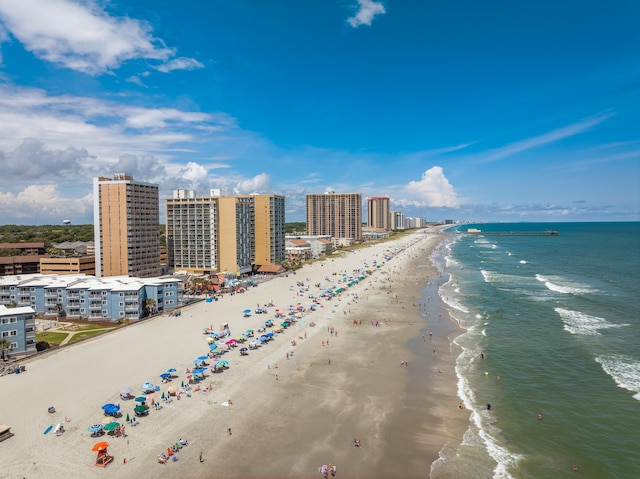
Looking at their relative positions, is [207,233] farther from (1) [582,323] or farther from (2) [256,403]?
(1) [582,323]

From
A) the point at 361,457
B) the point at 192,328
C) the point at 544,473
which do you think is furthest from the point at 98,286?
the point at 544,473

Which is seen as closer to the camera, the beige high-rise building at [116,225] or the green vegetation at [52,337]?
the green vegetation at [52,337]

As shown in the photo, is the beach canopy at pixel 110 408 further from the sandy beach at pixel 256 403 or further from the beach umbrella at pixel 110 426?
the beach umbrella at pixel 110 426

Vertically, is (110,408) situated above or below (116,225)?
below

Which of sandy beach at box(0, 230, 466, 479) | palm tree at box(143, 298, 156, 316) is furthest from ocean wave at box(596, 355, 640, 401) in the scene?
palm tree at box(143, 298, 156, 316)

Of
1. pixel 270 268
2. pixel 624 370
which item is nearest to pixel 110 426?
pixel 624 370

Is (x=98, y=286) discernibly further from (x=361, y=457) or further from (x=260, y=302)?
(x=361, y=457)

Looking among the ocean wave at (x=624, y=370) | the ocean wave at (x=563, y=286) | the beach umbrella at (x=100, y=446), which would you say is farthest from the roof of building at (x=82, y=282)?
the ocean wave at (x=563, y=286)
